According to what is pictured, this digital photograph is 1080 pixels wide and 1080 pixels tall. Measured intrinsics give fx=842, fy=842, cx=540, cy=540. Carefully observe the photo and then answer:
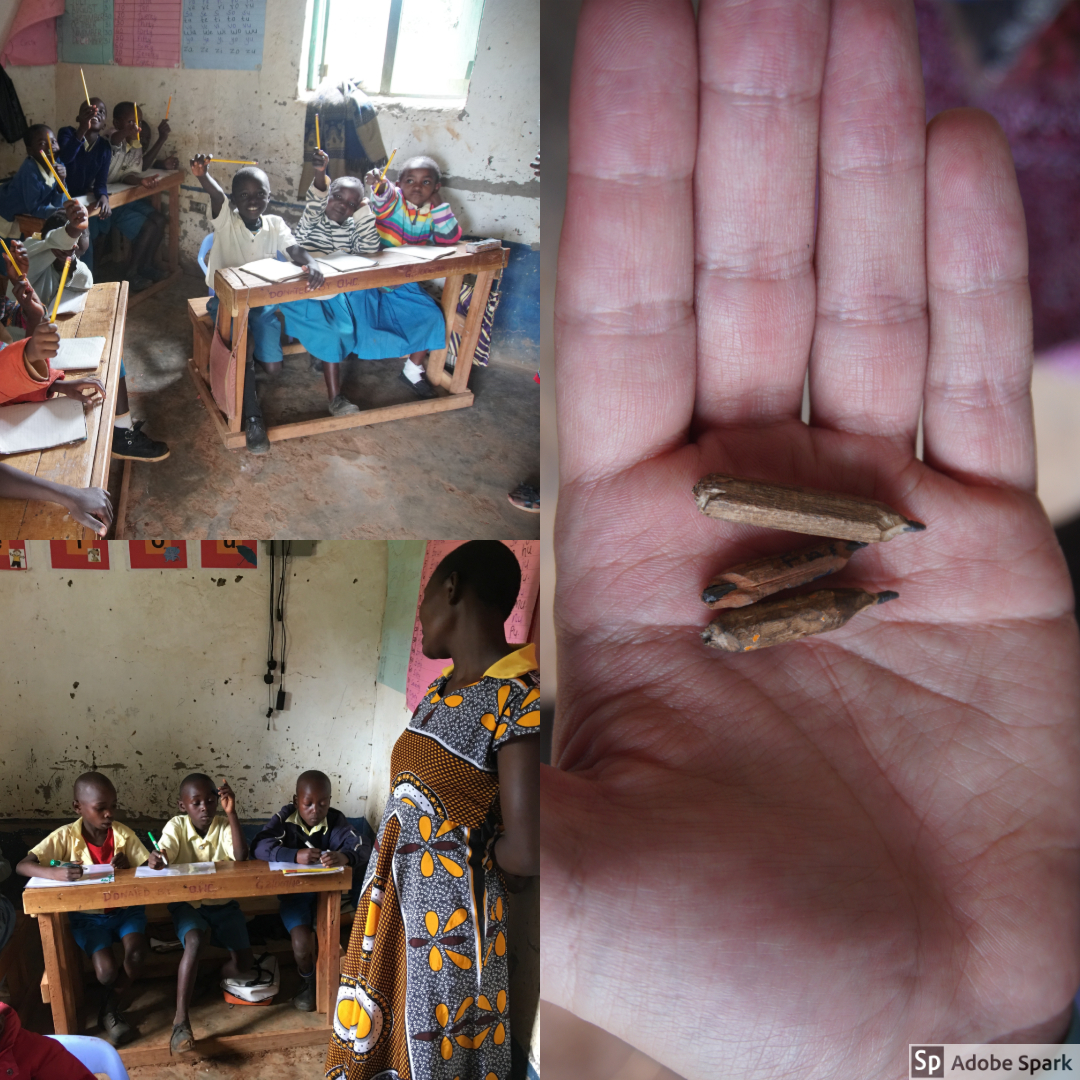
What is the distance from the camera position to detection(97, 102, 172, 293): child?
0.62 meters

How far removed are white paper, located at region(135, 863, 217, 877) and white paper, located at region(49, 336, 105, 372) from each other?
367mm

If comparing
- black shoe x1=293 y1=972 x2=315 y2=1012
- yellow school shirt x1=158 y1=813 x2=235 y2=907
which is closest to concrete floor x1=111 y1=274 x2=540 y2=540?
yellow school shirt x1=158 y1=813 x2=235 y2=907

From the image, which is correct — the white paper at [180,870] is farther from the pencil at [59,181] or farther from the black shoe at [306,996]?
the pencil at [59,181]

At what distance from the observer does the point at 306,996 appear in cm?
65

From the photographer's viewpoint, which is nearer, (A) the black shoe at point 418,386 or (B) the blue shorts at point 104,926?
(B) the blue shorts at point 104,926

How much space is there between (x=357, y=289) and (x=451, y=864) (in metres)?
0.47

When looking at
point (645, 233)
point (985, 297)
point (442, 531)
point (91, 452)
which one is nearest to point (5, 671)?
point (91, 452)

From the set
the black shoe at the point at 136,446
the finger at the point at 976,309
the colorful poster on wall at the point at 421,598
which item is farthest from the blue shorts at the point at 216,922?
the finger at the point at 976,309

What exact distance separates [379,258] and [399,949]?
1.80ft

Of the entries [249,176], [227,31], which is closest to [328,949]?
[249,176]

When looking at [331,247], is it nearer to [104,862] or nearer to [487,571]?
[487,571]

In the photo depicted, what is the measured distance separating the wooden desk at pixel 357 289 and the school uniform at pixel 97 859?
15 cm

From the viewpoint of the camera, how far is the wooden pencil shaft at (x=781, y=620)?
2.14 feet

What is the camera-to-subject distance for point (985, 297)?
2.52 feet
